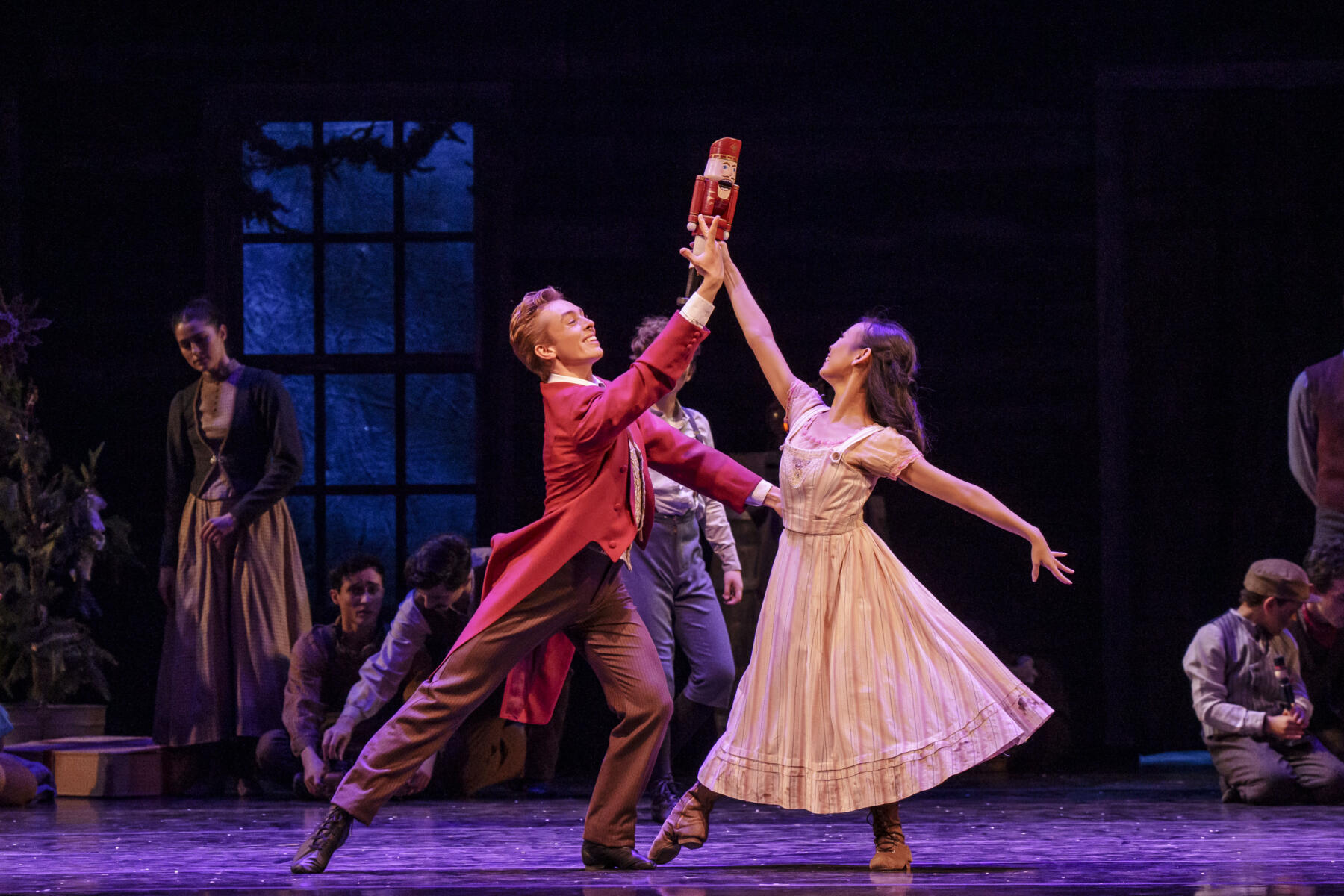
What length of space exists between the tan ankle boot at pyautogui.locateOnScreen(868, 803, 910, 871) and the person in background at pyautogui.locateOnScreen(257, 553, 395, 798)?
2521 millimetres

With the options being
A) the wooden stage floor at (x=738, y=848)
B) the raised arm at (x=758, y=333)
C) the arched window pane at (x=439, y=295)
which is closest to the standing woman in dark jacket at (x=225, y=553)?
the wooden stage floor at (x=738, y=848)

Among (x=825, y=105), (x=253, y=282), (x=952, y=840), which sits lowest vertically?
(x=952, y=840)

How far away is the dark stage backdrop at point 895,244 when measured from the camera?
6895mm

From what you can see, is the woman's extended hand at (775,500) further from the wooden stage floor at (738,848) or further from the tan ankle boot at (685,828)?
the wooden stage floor at (738,848)

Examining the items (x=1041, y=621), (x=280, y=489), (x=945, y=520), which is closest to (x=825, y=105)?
(x=945, y=520)

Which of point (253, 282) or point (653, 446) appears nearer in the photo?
point (653, 446)

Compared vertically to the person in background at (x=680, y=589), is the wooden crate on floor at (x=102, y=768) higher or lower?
lower

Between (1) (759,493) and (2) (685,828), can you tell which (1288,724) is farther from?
(2) (685,828)

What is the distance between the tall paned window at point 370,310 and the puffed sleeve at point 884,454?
10.8 ft

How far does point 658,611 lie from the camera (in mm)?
5227

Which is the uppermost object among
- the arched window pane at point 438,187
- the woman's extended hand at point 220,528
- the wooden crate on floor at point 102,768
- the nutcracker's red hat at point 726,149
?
the arched window pane at point 438,187

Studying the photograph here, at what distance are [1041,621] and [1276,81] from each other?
2671 millimetres

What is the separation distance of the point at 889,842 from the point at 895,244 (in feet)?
11.9

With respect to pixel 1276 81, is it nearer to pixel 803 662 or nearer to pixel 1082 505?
pixel 1082 505
